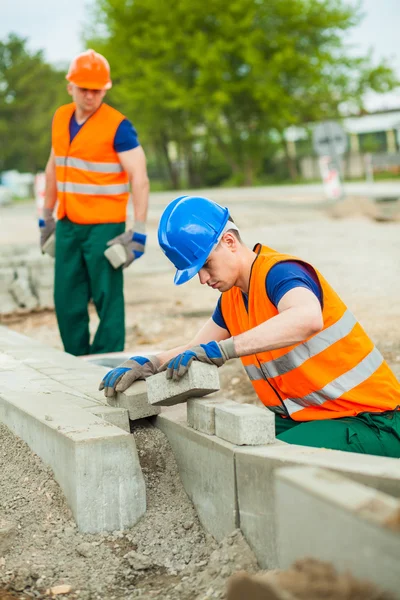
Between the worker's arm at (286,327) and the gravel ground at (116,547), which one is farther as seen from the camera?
the worker's arm at (286,327)

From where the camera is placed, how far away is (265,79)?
41.1 metres

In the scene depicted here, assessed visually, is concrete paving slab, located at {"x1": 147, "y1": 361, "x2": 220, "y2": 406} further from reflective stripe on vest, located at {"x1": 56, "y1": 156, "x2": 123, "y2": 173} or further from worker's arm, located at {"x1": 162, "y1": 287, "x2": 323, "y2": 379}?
reflective stripe on vest, located at {"x1": 56, "y1": 156, "x2": 123, "y2": 173}

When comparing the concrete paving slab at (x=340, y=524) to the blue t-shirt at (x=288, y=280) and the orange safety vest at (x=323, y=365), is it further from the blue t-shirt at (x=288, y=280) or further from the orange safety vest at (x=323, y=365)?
the orange safety vest at (x=323, y=365)

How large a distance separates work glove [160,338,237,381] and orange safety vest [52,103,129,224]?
2849 millimetres

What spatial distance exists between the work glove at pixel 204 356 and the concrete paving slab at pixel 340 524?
3.86 ft

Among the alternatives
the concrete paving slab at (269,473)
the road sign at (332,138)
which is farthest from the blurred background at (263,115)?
the concrete paving slab at (269,473)

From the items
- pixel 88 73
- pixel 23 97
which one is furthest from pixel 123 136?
pixel 23 97

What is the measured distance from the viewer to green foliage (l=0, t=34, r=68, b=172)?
70250 mm

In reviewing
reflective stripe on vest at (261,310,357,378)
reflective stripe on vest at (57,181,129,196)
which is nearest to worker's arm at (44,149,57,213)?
reflective stripe on vest at (57,181,129,196)

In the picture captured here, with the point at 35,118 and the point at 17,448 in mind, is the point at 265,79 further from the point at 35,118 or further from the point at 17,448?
the point at 17,448

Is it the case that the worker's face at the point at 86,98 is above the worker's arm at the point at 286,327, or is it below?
above

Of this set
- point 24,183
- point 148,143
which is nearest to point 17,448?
point 148,143

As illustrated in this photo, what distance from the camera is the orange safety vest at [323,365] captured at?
352 centimetres

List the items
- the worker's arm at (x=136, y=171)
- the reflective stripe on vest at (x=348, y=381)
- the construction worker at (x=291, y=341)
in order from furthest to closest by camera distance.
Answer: the worker's arm at (x=136, y=171)
the reflective stripe on vest at (x=348, y=381)
the construction worker at (x=291, y=341)
